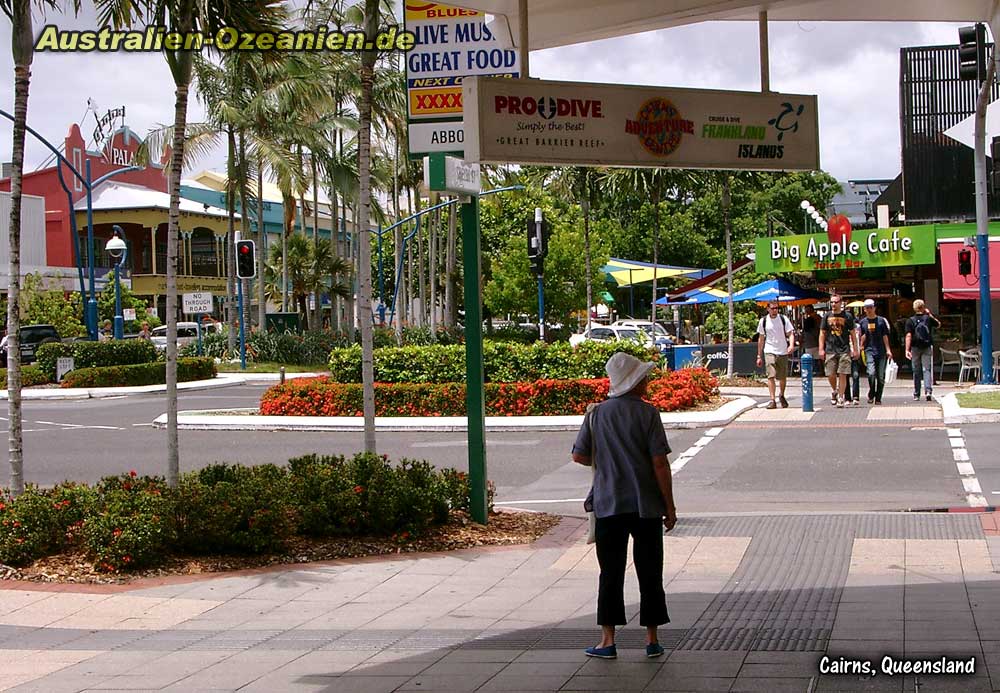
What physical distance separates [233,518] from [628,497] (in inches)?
166

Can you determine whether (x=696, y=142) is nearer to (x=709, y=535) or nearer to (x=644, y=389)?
(x=644, y=389)

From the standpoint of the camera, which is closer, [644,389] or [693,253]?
[644,389]

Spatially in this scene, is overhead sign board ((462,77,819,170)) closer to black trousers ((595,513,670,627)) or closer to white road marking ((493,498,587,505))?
black trousers ((595,513,670,627))

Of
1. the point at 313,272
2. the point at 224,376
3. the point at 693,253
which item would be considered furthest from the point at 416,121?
the point at 693,253

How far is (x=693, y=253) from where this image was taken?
69.8 m

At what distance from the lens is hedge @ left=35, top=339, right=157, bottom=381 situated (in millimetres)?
34469

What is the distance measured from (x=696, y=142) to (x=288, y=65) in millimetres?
26189

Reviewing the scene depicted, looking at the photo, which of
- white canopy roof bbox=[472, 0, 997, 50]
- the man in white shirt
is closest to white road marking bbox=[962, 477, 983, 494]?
white canopy roof bbox=[472, 0, 997, 50]

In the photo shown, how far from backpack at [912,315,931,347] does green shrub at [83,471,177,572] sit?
55.5 feet

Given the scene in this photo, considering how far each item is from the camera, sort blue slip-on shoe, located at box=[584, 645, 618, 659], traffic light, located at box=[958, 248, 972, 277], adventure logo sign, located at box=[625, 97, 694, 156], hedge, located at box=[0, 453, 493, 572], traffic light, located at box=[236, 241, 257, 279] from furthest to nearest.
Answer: traffic light, located at box=[236, 241, 257, 279] → traffic light, located at box=[958, 248, 972, 277] → hedge, located at box=[0, 453, 493, 572] → adventure logo sign, located at box=[625, 97, 694, 156] → blue slip-on shoe, located at box=[584, 645, 618, 659]

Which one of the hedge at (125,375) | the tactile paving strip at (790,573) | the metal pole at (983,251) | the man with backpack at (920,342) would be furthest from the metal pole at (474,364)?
the hedge at (125,375)

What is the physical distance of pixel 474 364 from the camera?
Answer: 35.2 feet

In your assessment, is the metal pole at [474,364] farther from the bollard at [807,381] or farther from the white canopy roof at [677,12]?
the bollard at [807,381]

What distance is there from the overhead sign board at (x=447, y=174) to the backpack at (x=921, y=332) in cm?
1471
